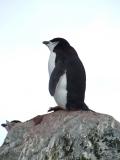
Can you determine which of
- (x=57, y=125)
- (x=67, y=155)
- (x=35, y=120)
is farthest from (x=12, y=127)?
(x=67, y=155)

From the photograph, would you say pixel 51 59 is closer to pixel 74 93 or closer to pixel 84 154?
pixel 74 93

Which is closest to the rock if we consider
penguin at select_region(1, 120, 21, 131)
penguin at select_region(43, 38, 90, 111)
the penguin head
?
penguin at select_region(1, 120, 21, 131)

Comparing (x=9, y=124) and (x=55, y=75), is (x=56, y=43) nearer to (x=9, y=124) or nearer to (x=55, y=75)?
(x=55, y=75)

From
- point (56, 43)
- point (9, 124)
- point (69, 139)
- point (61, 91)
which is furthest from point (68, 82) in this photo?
point (69, 139)

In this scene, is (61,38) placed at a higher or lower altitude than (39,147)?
higher

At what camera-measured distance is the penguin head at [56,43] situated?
10.5 m

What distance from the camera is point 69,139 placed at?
292 inches

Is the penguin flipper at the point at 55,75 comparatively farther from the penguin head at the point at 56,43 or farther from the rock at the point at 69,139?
the rock at the point at 69,139

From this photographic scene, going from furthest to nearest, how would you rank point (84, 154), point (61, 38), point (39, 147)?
point (61, 38), point (39, 147), point (84, 154)

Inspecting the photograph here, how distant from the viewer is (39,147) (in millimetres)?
7785

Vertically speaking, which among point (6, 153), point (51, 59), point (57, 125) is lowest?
point (6, 153)

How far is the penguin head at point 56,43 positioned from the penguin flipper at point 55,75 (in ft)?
2.04

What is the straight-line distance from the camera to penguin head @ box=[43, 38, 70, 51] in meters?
10.5

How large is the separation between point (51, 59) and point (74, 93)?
41.0 inches
